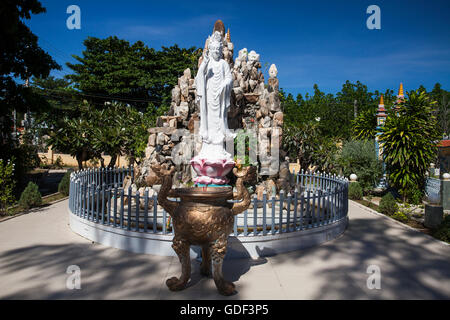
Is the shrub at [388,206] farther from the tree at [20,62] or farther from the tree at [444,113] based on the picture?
the tree at [444,113]

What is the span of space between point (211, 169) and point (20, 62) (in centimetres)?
917

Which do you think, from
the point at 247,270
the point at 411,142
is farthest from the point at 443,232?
the point at 247,270

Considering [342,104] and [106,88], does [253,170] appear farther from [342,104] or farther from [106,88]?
[342,104]

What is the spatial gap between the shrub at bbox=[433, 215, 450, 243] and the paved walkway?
317mm

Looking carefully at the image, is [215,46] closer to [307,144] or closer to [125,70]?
[307,144]

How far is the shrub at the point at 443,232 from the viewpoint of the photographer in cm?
661

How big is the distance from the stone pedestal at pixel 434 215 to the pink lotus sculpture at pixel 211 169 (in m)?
5.36

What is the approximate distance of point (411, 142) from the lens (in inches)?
419

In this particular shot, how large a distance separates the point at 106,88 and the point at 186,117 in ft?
63.1

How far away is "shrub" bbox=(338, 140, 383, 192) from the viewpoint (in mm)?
13602

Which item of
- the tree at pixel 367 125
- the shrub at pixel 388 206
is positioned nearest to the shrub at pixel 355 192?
the shrub at pixel 388 206

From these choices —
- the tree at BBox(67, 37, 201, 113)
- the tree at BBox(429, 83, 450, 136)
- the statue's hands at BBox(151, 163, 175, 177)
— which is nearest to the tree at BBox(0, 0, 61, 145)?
the statue's hands at BBox(151, 163, 175, 177)

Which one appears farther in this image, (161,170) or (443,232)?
(443,232)

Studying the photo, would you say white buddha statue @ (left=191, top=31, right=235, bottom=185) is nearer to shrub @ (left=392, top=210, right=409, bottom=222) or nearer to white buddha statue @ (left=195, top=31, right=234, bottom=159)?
white buddha statue @ (left=195, top=31, right=234, bottom=159)
